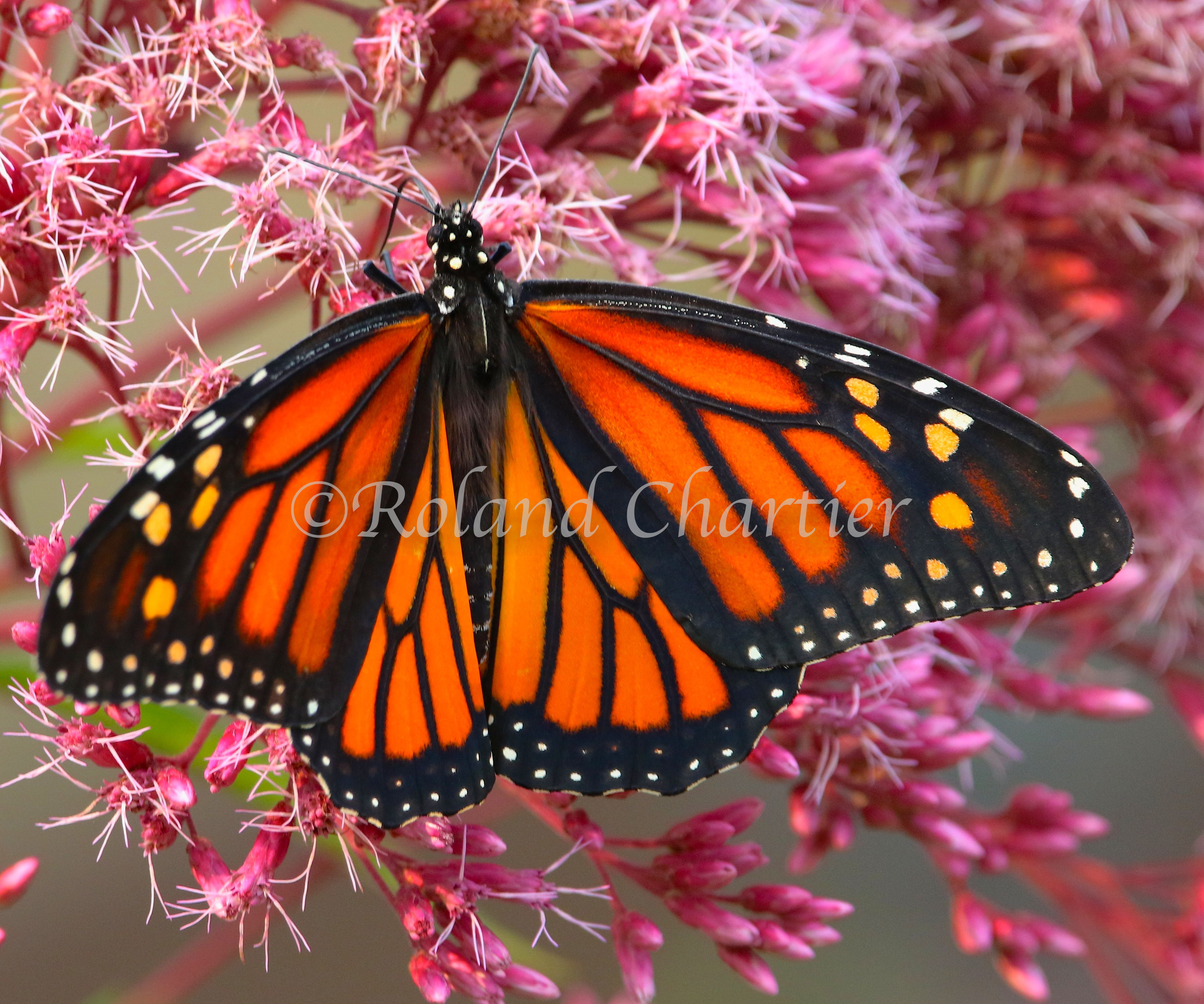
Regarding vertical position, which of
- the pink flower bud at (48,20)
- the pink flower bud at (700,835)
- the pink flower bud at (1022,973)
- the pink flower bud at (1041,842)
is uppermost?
the pink flower bud at (48,20)

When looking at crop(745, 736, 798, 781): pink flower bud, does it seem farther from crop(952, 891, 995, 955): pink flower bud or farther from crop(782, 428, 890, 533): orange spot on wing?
crop(952, 891, 995, 955): pink flower bud

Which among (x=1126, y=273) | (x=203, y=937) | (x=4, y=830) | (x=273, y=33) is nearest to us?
(x=273, y=33)

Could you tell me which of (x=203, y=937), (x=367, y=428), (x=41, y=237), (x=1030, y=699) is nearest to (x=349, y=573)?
(x=367, y=428)

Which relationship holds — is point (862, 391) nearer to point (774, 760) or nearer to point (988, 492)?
point (988, 492)

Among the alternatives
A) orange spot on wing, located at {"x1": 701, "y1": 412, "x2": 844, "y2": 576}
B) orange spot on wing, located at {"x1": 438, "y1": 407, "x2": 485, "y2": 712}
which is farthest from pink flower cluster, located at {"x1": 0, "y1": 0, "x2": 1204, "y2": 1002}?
orange spot on wing, located at {"x1": 701, "y1": 412, "x2": 844, "y2": 576}

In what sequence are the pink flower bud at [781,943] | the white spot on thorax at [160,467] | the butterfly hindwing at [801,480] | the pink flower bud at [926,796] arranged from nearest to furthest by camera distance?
1. the white spot on thorax at [160,467]
2. the butterfly hindwing at [801,480]
3. the pink flower bud at [781,943]
4. the pink flower bud at [926,796]

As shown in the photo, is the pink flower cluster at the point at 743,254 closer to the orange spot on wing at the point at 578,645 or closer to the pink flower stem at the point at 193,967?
the orange spot on wing at the point at 578,645

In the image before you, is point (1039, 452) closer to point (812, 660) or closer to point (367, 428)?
point (812, 660)

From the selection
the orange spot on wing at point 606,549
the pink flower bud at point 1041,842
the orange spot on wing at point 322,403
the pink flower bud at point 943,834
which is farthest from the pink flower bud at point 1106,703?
the orange spot on wing at point 322,403
